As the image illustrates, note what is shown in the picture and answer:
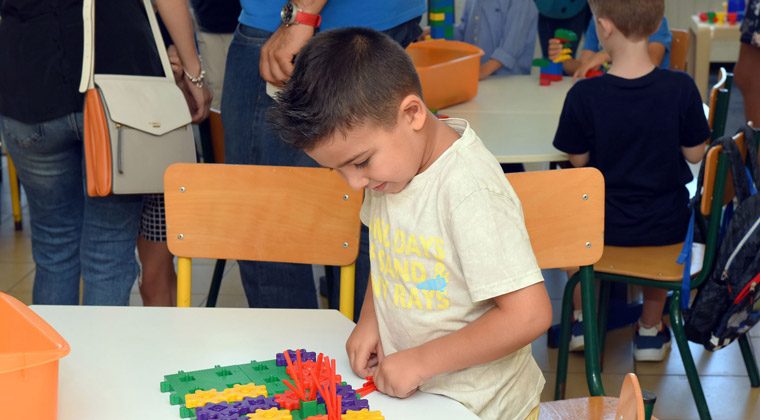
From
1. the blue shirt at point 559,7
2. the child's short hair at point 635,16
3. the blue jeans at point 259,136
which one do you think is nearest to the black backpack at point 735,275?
Answer: the child's short hair at point 635,16

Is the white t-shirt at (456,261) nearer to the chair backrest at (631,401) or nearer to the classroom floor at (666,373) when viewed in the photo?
the chair backrest at (631,401)

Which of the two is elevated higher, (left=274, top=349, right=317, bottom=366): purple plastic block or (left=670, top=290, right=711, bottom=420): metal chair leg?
(left=274, top=349, right=317, bottom=366): purple plastic block

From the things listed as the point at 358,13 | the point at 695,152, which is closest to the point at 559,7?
the point at 695,152

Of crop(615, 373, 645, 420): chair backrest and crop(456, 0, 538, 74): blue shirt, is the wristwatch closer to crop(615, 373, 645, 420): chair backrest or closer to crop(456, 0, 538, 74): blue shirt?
crop(615, 373, 645, 420): chair backrest

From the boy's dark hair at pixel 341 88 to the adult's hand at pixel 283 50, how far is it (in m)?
0.66

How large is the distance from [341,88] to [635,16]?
1.69 metres

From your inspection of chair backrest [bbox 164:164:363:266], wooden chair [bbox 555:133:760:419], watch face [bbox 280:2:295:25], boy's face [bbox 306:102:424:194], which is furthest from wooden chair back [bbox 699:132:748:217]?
boy's face [bbox 306:102:424:194]

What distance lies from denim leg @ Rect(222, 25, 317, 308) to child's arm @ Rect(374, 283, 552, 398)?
0.87m

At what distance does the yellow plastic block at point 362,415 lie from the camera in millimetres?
1186

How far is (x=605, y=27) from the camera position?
279 centimetres

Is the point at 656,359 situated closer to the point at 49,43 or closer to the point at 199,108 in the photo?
the point at 199,108

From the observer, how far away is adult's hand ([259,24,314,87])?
1.97 meters

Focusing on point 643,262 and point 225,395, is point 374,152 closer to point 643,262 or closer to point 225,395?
point 225,395

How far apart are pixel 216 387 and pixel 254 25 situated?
3.49 feet
